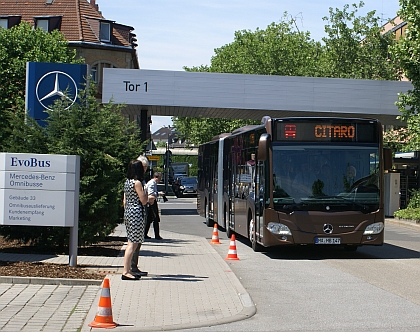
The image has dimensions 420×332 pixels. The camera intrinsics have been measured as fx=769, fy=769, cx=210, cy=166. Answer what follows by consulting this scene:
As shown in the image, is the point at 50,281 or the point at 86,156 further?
the point at 86,156

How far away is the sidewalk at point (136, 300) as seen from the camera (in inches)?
324

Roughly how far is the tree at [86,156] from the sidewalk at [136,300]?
0.80 m

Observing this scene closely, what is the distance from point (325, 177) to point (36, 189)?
6.27 metres

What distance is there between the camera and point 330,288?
11.6 metres

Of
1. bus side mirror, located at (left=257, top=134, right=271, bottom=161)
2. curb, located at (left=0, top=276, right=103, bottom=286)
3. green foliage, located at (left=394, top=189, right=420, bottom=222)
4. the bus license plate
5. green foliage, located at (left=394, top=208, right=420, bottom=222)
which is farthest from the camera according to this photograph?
green foliage, located at (left=394, top=189, right=420, bottom=222)

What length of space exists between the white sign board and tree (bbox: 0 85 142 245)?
1.67 m

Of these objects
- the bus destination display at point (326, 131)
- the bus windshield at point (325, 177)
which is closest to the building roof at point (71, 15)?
the bus destination display at point (326, 131)

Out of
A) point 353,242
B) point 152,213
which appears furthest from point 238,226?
point 353,242

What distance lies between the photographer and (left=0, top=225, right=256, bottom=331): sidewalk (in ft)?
27.0

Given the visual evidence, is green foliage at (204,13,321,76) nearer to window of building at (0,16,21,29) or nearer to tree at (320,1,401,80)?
tree at (320,1,401,80)

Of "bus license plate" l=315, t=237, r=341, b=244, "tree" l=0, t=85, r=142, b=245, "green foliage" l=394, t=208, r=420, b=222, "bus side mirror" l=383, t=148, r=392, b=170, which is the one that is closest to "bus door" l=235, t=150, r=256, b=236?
"bus license plate" l=315, t=237, r=341, b=244

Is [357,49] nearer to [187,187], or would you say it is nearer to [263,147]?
[187,187]

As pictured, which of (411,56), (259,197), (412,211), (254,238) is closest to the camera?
(259,197)

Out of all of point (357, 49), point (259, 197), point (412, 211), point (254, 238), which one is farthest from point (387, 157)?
point (357, 49)
